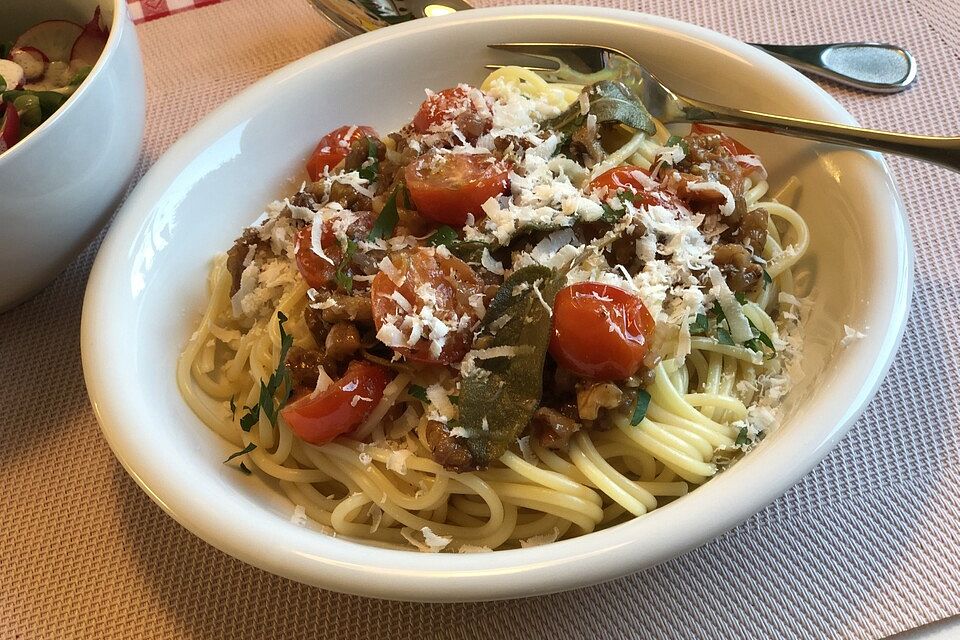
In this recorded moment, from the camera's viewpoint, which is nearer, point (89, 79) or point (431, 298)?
point (431, 298)

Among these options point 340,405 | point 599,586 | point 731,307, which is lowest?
point 599,586

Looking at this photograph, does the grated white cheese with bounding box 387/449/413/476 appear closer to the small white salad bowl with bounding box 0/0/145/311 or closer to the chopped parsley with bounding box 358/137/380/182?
the chopped parsley with bounding box 358/137/380/182

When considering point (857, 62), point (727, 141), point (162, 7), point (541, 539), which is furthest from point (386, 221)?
point (162, 7)

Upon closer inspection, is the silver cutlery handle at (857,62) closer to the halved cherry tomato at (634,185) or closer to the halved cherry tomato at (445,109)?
the halved cherry tomato at (634,185)

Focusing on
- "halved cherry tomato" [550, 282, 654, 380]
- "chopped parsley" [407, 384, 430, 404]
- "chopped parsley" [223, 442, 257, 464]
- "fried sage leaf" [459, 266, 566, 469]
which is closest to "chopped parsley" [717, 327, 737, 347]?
"halved cherry tomato" [550, 282, 654, 380]

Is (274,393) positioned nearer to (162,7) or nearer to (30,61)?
(30,61)

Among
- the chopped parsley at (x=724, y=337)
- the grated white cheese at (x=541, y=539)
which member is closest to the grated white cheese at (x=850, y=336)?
the chopped parsley at (x=724, y=337)
